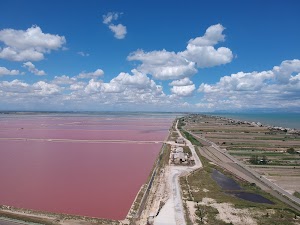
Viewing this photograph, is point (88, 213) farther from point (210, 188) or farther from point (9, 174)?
point (9, 174)

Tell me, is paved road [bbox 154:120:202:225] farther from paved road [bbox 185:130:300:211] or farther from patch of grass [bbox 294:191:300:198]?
patch of grass [bbox 294:191:300:198]

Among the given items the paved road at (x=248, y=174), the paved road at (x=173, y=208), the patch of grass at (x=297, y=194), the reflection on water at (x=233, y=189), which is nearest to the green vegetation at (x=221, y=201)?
the reflection on water at (x=233, y=189)

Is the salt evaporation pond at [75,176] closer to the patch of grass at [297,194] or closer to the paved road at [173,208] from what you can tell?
the paved road at [173,208]

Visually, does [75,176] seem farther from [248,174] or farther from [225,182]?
[248,174]

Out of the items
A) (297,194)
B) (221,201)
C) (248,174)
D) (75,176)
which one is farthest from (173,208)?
(248,174)

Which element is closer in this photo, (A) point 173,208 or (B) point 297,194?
(A) point 173,208

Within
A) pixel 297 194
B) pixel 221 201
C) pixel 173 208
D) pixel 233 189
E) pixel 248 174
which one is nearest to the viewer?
pixel 173 208

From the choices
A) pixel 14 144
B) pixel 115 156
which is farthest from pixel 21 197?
pixel 14 144
